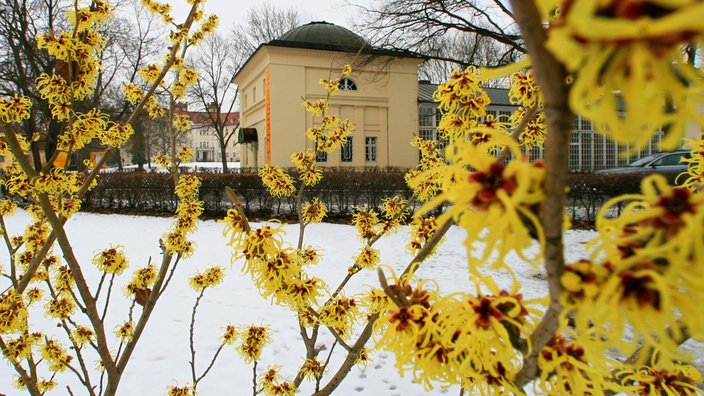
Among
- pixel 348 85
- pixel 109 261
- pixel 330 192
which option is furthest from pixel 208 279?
pixel 348 85

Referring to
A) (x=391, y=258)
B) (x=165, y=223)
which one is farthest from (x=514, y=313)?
(x=165, y=223)

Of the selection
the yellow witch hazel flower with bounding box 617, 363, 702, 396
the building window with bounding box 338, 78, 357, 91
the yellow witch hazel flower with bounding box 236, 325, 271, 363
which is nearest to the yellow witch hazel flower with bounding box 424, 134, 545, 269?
the yellow witch hazel flower with bounding box 617, 363, 702, 396

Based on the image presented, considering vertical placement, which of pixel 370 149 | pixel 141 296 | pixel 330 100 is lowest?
pixel 141 296

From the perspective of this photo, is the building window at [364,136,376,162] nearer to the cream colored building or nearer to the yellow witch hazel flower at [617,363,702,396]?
the cream colored building

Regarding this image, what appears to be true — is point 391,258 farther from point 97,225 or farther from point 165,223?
point 97,225

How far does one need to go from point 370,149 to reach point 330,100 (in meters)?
3.93

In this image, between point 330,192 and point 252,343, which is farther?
point 330,192

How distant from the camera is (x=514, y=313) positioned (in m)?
0.64

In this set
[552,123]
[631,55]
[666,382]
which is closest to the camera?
[631,55]

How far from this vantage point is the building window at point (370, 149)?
22816 mm

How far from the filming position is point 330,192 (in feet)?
37.3

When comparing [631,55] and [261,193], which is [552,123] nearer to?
[631,55]

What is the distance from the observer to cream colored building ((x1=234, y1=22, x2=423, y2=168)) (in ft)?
68.8

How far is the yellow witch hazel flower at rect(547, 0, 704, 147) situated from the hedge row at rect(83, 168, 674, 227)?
409 inches
